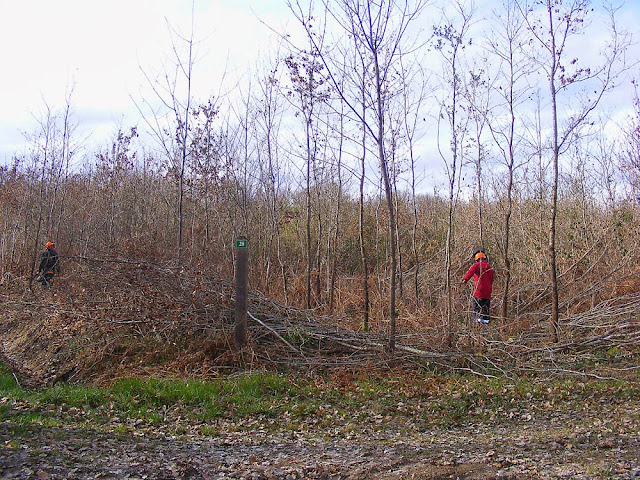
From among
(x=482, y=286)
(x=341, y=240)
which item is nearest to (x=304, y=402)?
(x=482, y=286)

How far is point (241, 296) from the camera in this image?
796 cm

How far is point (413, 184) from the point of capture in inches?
490

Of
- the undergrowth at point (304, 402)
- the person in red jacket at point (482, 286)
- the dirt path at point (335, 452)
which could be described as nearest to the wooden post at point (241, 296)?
the undergrowth at point (304, 402)

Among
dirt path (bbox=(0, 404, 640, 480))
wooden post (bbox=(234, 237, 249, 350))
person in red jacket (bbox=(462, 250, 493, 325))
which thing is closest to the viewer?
dirt path (bbox=(0, 404, 640, 480))

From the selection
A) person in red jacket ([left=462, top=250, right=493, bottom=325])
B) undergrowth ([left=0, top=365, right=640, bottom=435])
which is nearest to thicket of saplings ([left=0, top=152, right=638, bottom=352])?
person in red jacket ([left=462, top=250, right=493, bottom=325])

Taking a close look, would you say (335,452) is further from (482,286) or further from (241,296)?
(482,286)

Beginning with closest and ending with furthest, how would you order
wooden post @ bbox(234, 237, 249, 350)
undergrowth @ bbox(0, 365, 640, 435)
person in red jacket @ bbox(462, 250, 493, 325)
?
undergrowth @ bbox(0, 365, 640, 435), wooden post @ bbox(234, 237, 249, 350), person in red jacket @ bbox(462, 250, 493, 325)

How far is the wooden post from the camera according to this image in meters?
7.91

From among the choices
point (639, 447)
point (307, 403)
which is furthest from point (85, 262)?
point (639, 447)

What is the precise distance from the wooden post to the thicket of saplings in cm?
104

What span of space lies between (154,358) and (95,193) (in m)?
14.7

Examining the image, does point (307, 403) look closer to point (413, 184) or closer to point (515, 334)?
point (515, 334)

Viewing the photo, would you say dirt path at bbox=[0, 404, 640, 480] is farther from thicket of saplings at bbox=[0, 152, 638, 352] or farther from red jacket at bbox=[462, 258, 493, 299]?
red jacket at bbox=[462, 258, 493, 299]

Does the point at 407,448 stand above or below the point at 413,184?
below
